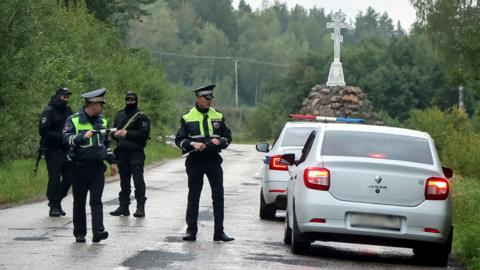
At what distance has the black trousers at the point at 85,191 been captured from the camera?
15.0 m

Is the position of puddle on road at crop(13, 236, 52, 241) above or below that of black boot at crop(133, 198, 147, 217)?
above

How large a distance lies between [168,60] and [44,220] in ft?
529

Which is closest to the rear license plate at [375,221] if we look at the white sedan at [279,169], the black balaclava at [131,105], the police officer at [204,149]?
the police officer at [204,149]

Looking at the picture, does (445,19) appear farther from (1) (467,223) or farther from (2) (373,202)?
(2) (373,202)

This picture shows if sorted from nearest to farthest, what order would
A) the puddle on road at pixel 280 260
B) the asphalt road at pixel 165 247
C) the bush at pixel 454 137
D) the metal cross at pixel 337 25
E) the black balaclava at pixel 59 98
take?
the asphalt road at pixel 165 247, the puddle on road at pixel 280 260, the black balaclava at pixel 59 98, the bush at pixel 454 137, the metal cross at pixel 337 25

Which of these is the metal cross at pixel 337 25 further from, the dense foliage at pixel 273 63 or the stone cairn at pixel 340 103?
the dense foliage at pixel 273 63

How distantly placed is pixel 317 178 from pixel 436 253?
1.64 m

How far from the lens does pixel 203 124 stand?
1577 centimetres

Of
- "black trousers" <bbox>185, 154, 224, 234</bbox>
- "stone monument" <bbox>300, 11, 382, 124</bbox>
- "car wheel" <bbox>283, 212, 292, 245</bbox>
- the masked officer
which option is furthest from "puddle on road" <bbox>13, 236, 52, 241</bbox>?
"stone monument" <bbox>300, 11, 382, 124</bbox>

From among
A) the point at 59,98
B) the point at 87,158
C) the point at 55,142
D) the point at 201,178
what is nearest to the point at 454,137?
the point at 55,142

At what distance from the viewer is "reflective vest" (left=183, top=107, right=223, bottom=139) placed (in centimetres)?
1570

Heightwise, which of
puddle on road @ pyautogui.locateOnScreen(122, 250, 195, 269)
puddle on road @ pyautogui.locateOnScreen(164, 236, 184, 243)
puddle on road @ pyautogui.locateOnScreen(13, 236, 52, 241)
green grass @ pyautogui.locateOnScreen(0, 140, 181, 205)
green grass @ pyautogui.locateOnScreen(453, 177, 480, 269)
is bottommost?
green grass @ pyautogui.locateOnScreen(0, 140, 181, 205)

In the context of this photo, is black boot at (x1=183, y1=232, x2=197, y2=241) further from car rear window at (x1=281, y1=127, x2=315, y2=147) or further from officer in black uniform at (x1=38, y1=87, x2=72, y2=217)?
car rear window at (x1=281, y1=127, x2=315, y2=147)

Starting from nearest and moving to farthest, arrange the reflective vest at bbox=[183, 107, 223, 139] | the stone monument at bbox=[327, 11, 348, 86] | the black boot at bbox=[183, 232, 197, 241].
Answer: the black boot at bbox=[183, 232, 197, 241], the reflective vest at bbox=[183, 107, 223, 139], the stone monument at bbox=[327, 11, 348, 86]
